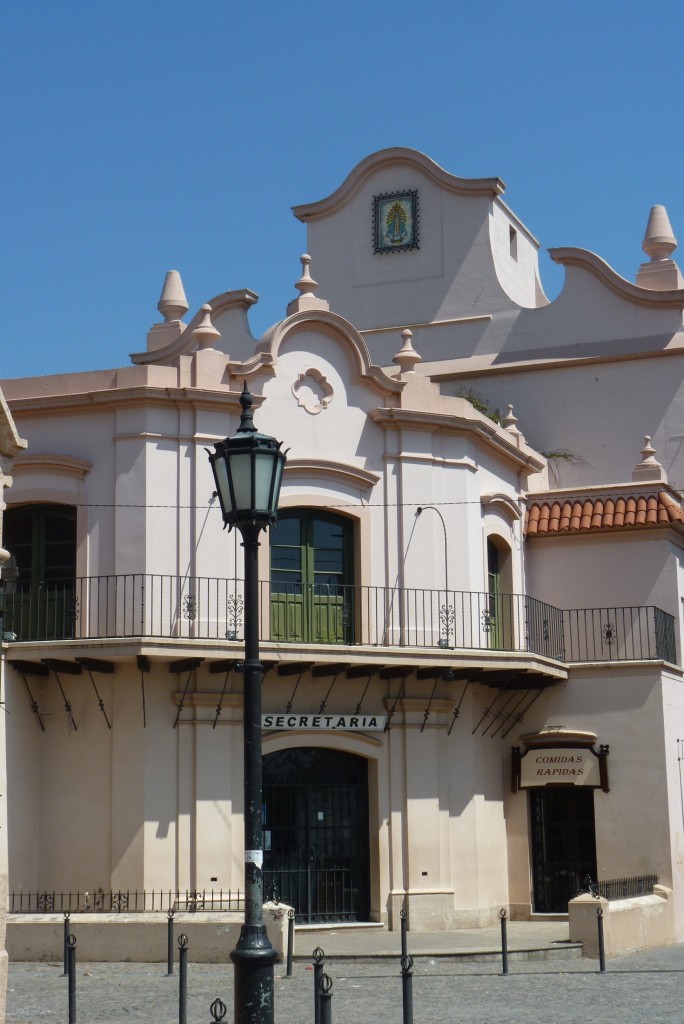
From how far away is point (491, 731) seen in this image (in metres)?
25.4

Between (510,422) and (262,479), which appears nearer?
(262,479)

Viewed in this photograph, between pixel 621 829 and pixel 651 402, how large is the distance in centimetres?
863

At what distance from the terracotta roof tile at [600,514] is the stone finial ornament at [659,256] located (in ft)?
16.0

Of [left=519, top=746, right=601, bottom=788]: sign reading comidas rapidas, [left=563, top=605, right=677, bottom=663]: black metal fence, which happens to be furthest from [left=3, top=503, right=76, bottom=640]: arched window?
[left=563, top=605, right=677, bottom=663]: black metal fence

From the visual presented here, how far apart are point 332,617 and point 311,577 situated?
0.72m

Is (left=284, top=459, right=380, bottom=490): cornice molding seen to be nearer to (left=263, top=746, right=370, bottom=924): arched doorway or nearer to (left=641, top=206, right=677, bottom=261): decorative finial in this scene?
(left=263, top=746, right=370, bottom=924): arched doorway

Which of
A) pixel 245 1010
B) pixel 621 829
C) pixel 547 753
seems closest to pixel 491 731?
pixel 547 753

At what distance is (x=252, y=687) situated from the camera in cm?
1152

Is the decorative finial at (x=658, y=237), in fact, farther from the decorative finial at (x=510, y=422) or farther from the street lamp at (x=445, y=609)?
the street lamp at (x=445, y=609)

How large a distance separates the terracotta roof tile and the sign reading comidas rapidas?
401cm

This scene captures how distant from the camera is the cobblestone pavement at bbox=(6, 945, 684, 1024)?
588 inches

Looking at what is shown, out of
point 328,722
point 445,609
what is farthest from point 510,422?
point 328,722

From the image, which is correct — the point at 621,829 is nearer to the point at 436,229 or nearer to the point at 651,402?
the point at 651,402

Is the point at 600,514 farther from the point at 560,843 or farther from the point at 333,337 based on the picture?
the point at 333,337
